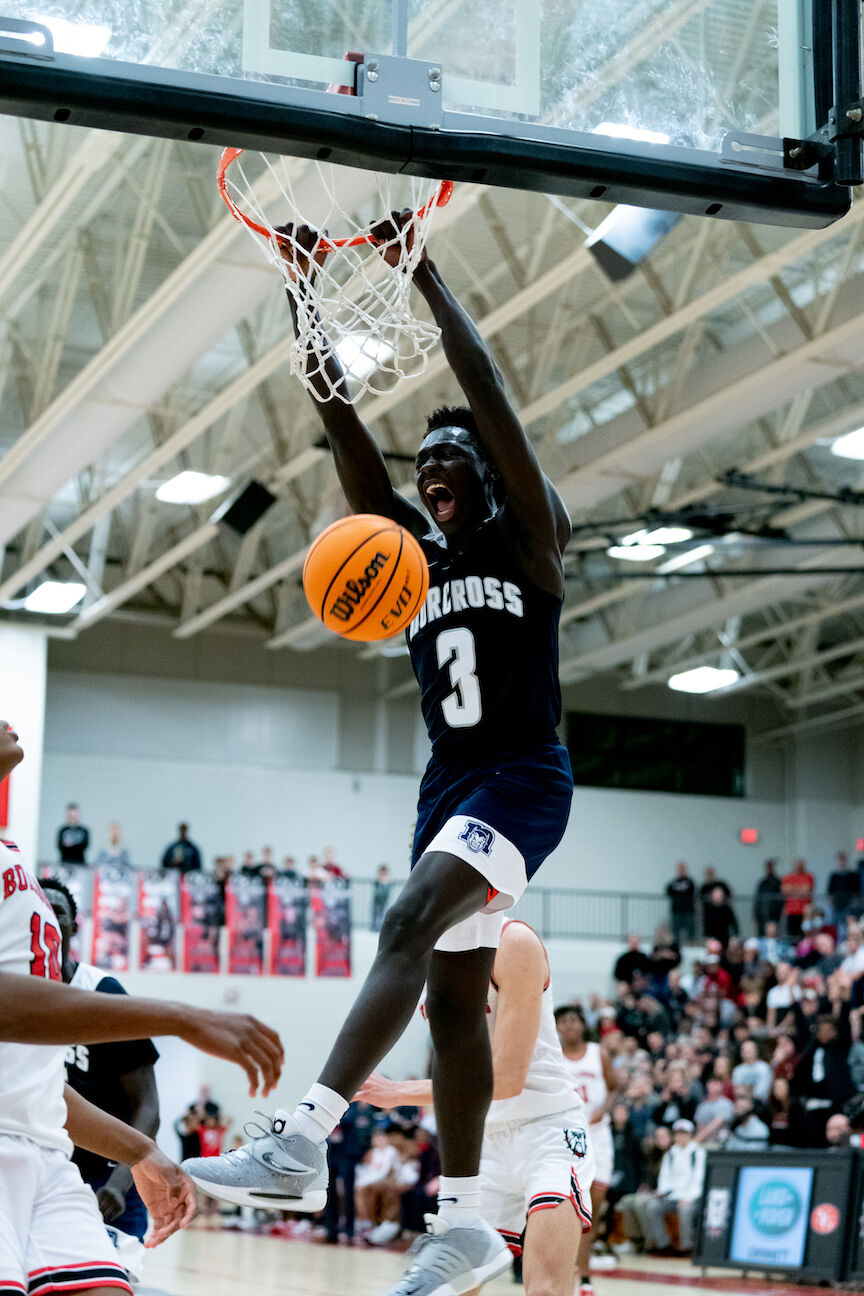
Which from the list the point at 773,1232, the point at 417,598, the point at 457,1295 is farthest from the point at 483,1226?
the point at 773,1232

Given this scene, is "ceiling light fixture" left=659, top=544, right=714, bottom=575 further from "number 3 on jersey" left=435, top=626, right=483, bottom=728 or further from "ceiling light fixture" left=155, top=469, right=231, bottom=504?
"number 3 on jersey" left=435, top=626, right=483, bottom=728

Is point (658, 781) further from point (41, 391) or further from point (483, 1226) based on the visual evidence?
point (483, 1226)

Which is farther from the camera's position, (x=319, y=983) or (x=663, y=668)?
(x=663, y=668)

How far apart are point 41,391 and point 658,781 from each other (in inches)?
690

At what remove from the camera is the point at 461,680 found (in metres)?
4.41

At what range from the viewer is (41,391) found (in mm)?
16672

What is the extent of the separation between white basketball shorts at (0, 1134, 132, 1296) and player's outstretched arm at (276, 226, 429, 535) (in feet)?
6.78

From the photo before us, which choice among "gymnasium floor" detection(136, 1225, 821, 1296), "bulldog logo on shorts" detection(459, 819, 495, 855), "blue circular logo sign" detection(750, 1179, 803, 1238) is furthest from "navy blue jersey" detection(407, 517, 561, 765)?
"blue circular logo sign" detection(750, 1179, 803, 1238)

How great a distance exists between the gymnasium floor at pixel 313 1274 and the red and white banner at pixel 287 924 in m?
6.18

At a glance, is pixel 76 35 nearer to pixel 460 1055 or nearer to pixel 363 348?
pixel 363 348

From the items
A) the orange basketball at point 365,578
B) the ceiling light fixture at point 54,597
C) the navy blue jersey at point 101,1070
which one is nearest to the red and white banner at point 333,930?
the ceiling light fixture at point 54,597

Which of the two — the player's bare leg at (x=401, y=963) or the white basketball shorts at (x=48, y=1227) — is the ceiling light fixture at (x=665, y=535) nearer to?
the player's bare leg at (x=401, y=963)

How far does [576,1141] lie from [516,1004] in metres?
0.62

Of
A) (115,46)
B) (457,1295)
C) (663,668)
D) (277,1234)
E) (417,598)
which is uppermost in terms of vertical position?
(663,668)
